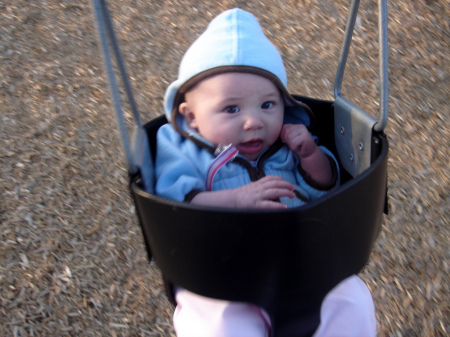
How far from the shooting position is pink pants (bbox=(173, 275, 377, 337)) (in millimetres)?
899

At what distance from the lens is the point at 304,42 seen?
2.24m

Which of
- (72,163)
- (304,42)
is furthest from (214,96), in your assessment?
(304,42)

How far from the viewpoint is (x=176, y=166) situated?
979 millimetres

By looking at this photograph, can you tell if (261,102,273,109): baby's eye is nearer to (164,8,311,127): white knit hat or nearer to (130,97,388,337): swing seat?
(164,8,311,127): white knit hat

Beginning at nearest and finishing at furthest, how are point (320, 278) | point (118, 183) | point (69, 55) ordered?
point (320, 278) → point (118, 183) → point (69, 55)

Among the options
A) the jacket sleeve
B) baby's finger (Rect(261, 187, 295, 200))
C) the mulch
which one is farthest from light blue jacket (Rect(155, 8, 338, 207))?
the mulch

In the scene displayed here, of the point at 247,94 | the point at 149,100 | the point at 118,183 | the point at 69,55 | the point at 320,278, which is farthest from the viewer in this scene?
the point at 69,55

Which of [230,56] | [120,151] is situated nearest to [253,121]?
[230,56]

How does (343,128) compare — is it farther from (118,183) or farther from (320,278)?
(118,183)

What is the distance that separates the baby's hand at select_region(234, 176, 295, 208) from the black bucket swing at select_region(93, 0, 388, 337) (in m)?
0.15

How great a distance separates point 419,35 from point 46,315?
1.84 meters

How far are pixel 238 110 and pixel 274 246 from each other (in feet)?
1.29

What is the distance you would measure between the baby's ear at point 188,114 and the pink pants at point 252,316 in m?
0.37

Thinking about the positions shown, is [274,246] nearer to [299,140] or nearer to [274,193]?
[274,193]
